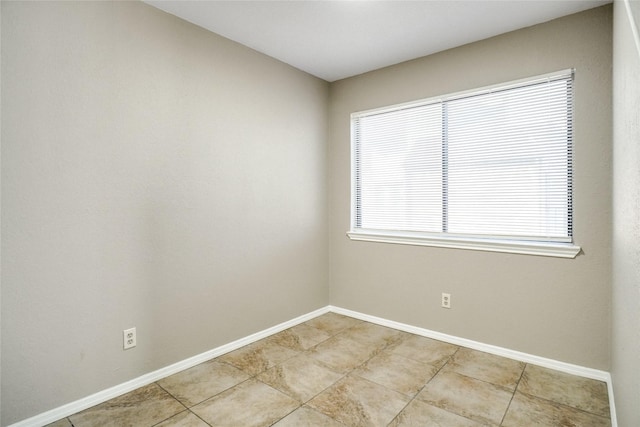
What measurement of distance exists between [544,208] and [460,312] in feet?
3.58

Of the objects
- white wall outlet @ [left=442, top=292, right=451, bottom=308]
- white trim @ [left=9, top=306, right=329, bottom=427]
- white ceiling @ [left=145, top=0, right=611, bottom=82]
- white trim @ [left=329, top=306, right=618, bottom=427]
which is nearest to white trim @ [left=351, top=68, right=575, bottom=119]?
white ceiling @ [left=145, top=0, right=611, bottom=82]

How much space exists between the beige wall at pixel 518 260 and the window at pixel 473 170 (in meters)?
0.09

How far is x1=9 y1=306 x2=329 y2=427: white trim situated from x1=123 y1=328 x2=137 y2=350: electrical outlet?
23 cm

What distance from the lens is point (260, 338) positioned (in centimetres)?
308

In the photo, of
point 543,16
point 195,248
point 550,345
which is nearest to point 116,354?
point 195,248

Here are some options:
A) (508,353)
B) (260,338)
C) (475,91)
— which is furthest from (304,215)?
(508,353)

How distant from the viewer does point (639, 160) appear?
1.03m

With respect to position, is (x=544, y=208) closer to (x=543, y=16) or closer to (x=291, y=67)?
(x=543, y=16)

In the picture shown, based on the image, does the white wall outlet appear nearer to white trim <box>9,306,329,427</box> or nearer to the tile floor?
the tile floor

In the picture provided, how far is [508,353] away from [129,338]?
281 centimetres

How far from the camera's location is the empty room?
6.16 feet

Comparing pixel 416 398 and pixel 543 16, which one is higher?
pixel 543 16

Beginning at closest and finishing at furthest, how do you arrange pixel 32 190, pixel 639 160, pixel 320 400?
1. pixel 639 160
2. pixel 32 190
3. pixel 320 400

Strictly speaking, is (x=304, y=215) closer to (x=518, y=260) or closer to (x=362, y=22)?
(x=362, y=22)
